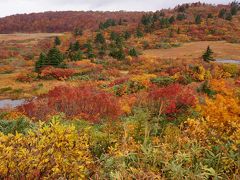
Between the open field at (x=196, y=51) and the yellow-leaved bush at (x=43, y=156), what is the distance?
41671 millimetres

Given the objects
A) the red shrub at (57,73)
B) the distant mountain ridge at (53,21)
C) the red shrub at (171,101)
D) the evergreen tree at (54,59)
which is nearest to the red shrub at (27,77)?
the red shrub at (57,73)

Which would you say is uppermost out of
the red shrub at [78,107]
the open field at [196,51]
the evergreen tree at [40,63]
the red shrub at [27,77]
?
the red shrub at [78,107]

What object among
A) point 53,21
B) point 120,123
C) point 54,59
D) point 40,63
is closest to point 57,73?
point 40,63

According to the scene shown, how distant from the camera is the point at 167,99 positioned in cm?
1520

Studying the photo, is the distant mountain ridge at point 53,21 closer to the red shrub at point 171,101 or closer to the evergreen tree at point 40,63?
the evergreen tree at point 40,63

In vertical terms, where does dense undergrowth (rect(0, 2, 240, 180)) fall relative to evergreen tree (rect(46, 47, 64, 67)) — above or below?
above

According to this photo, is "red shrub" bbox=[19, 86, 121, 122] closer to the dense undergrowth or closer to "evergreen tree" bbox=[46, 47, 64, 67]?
the dense undergrowth

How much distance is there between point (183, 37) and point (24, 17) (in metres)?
101

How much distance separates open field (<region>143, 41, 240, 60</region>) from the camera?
4594 centimetres

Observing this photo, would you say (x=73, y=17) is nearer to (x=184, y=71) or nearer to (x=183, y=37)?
(x=183, y=37)

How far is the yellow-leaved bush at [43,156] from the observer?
13.3 feet

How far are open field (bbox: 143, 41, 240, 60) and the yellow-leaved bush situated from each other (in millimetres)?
41671

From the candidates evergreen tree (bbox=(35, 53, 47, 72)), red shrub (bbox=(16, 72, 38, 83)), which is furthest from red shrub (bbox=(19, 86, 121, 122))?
evergreen tree (bbox=(35, 53, 47, 72))

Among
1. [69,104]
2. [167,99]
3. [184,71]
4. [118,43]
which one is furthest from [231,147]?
[118,43]
